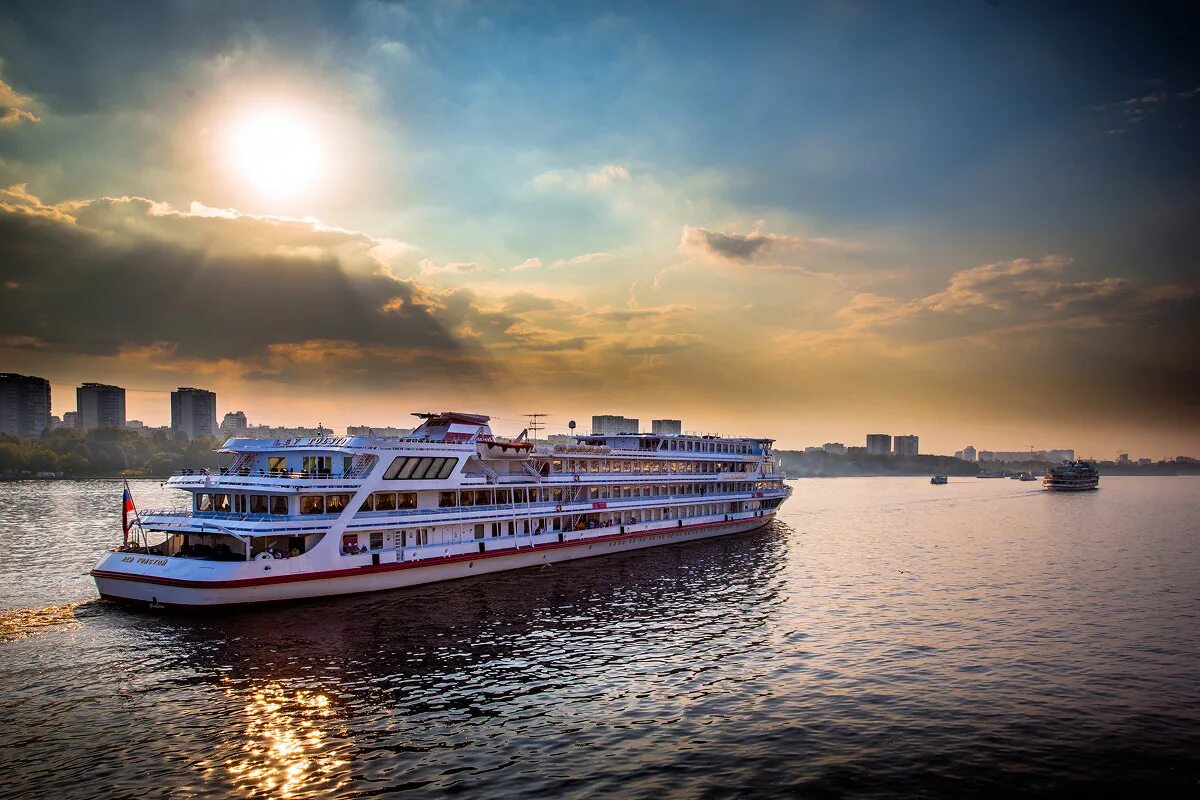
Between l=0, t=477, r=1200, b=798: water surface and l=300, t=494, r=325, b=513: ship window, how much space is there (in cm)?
581

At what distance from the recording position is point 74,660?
30.6 meters

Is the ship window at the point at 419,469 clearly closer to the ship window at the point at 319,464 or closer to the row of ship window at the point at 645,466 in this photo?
the ship window at the point at 319,464

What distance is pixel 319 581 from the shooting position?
4122cm

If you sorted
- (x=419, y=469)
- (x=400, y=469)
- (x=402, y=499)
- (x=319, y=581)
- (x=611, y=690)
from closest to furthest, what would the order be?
(x=611, y=690), (x=319, y=581), (x=400, y=469), (x=402, y=499), (x=419, y=469)

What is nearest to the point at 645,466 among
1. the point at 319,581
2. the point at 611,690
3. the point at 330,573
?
the point at 330,573

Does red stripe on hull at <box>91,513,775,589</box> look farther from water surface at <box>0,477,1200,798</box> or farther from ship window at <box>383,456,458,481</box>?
ship window at <box>383,456,458,481</box>

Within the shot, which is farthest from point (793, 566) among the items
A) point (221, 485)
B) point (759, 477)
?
point (221, 485)

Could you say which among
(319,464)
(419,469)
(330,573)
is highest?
(319,464)

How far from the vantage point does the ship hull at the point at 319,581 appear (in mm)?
37812

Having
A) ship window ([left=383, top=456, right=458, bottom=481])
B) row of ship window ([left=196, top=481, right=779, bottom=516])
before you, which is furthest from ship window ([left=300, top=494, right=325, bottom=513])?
ship window ([left=383, top=456, right=458, bottom=481])

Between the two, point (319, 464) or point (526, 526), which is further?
point (526, 526)

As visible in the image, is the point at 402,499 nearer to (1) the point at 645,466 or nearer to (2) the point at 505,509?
(2) the point at 505,509

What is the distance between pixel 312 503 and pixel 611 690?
24.3 m

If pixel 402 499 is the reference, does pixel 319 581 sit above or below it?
below
